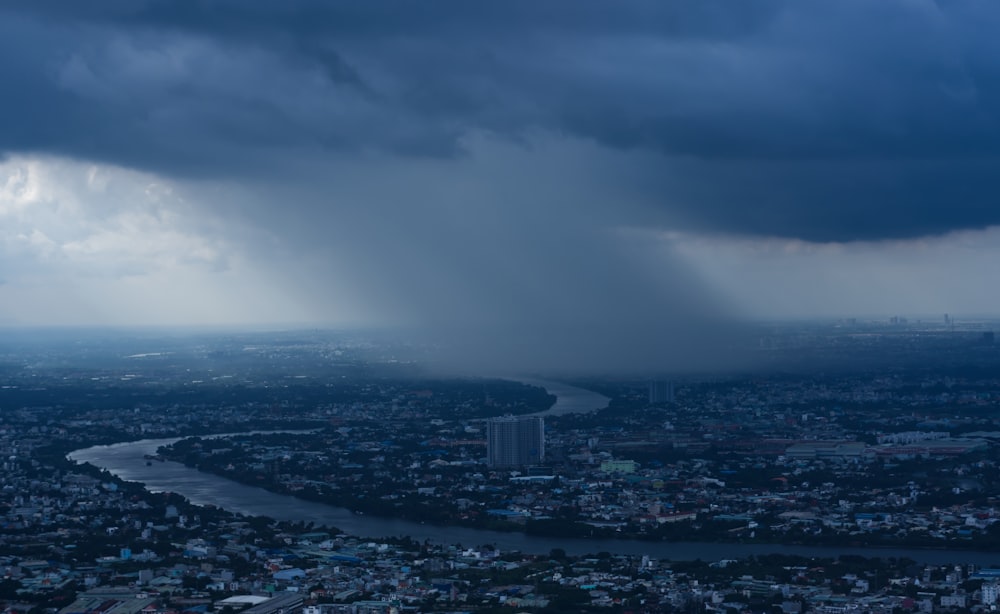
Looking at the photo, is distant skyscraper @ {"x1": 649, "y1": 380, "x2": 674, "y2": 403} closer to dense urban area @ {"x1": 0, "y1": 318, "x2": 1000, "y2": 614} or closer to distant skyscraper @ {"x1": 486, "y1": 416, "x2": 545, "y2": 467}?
dense urban area @ {"x1": 0, "y1": 318, "x2": 1000, "y2": 614}

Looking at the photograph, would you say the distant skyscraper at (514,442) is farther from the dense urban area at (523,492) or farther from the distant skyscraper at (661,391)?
the distant skyscraper at (661,391)

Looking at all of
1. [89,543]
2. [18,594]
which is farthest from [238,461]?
[18,594]

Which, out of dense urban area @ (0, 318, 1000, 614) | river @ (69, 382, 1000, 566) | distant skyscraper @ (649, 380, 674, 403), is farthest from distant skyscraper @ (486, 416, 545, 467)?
distant skyscraper @ (649, 380, 674, 403)

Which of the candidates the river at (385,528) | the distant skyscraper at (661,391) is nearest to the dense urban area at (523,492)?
the distant skyscraper at (661,391)

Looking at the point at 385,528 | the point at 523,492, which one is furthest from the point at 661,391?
the point at 385,528

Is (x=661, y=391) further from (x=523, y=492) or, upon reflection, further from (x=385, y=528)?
(x=385, y=528)
